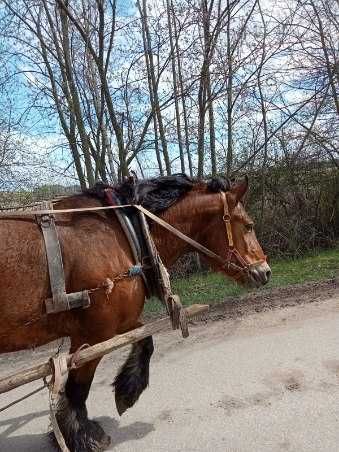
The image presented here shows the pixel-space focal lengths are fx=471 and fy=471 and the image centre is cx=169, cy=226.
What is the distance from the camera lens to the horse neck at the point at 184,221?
330 centimetres

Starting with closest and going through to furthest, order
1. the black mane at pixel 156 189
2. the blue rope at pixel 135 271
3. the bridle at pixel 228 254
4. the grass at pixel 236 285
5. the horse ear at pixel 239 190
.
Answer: the blue rope at pixel 135 271
the black mane at pixel 156 189
the bridle at pixel 228 254
the horse ear at pixel 239 190
the grass at pixel 236 285

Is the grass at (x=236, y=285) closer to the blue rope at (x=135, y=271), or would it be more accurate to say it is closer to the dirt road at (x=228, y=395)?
the dirt road at (x=228, y=395)

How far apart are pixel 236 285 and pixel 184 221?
2.64 meters

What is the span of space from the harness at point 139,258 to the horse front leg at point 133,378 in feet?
1.63

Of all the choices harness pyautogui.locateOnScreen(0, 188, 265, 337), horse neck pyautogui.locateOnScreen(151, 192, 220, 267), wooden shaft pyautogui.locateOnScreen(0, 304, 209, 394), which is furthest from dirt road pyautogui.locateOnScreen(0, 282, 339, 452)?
horse neck pyautogui.locateOnScreen(151, 192, 220, 267)

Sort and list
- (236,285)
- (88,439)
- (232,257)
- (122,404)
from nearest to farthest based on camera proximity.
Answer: (88,439) < (122,404) < (232,257) < (236,285)

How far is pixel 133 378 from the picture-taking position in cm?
323

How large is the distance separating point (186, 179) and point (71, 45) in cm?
619

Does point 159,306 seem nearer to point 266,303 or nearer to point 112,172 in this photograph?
point 266,303

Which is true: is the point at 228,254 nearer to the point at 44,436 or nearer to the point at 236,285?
the point at 44,436

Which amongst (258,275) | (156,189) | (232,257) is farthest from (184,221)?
(258,275)

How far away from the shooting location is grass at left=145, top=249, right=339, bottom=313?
21.5 ft

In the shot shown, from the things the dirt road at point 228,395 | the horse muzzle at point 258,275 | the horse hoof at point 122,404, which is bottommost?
the dirt road at point 228,395

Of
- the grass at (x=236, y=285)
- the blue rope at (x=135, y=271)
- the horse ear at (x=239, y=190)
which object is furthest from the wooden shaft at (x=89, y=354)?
the grass at (x=236, y=285)
